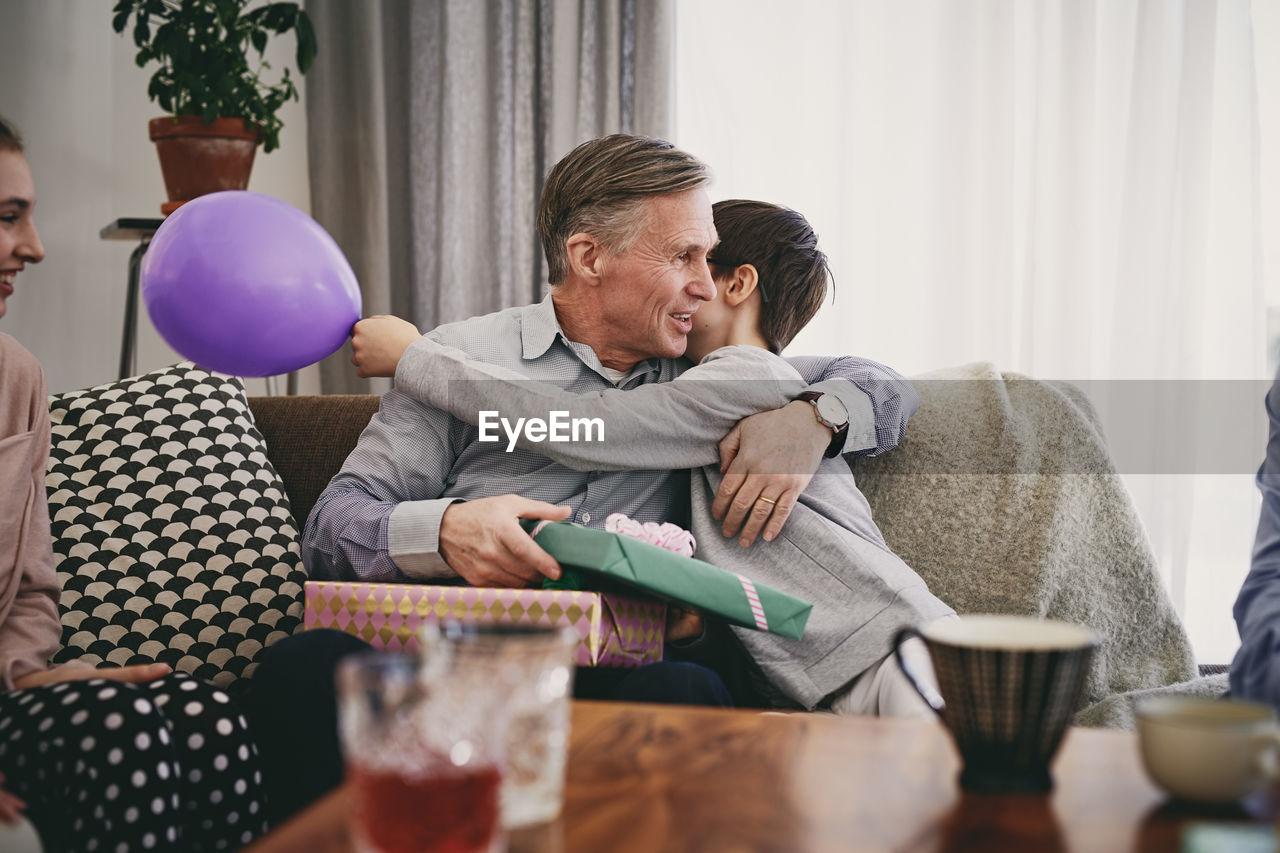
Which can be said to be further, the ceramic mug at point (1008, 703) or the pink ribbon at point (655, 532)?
the pink ribbon at point (655, 532)

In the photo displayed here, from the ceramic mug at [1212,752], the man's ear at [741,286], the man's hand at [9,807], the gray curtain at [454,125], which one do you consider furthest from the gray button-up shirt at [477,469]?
the gray curtain at [454,125]

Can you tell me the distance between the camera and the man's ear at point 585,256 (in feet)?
5.48

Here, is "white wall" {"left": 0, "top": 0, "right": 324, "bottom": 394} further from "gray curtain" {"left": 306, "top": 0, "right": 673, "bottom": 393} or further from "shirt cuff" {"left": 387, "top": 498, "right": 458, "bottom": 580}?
"shirt cuff" {"left": 387, "top": 498, "right": 458, "bottom": 580}

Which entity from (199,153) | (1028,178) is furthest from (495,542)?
(1028,178)

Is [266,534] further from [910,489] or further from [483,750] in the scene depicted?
[483,750]

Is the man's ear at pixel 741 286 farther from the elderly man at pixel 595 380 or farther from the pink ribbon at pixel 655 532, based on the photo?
the pink ribbon at pixel 655 532

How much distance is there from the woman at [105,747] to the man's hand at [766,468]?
70 centimetres

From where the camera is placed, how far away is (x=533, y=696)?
0.59 m

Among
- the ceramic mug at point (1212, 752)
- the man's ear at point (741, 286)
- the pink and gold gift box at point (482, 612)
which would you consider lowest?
the pink and gold gift box at point (482, 612)

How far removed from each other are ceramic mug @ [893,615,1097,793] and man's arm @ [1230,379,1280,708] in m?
0.46

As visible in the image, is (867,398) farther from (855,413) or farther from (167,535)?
(167,535)

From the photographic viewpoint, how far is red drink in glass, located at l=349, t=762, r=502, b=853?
53 cm

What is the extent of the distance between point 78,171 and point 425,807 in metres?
3.00

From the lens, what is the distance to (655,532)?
146cm
